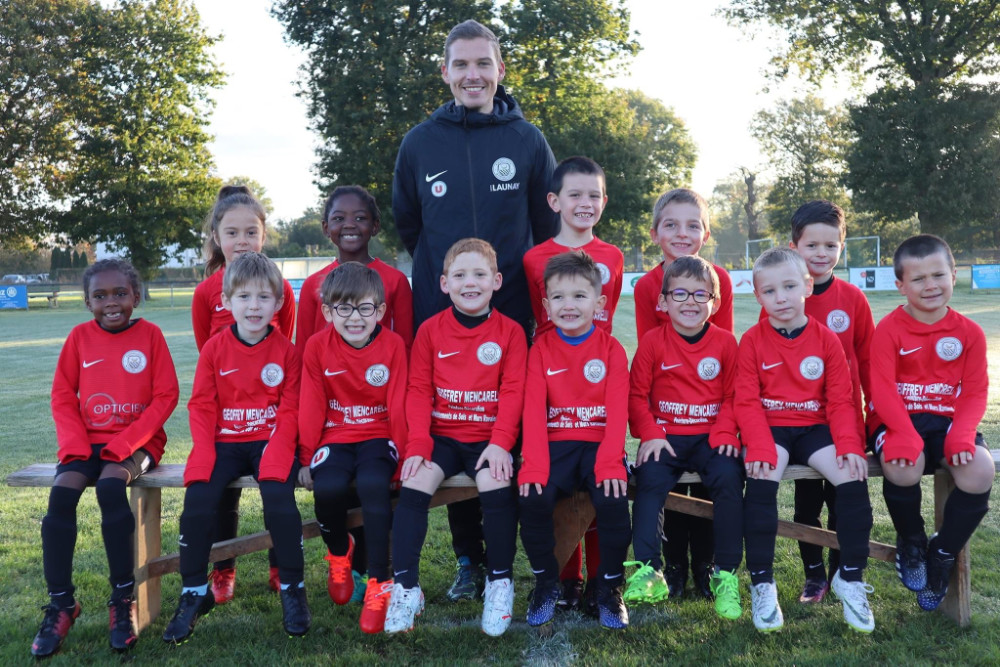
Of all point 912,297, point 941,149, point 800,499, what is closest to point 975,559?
point 800,499

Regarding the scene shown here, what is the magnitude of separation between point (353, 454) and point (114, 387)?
1.16m

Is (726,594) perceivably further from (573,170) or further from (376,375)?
(573,170)

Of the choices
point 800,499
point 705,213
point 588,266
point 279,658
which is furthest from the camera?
point 705,213

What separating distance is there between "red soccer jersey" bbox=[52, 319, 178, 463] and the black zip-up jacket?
130cm

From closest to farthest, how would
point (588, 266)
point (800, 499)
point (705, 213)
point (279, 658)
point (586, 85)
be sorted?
point (279, 658) → point (588, 266) → point (800, 499) → point (705, 213) → point (586, 85)

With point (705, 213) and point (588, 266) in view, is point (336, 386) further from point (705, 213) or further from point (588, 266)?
point (705, 213)

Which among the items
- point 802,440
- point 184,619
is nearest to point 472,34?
point 802,440

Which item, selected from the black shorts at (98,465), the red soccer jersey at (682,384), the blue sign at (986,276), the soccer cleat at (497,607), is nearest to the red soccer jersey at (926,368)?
the red soccer jersey at (682,384)

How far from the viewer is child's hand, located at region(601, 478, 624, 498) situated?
3.05 meters

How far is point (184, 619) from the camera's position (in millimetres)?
3098

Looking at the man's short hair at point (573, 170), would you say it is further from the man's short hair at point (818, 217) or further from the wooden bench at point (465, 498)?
the wooden bench at point (465, 498)

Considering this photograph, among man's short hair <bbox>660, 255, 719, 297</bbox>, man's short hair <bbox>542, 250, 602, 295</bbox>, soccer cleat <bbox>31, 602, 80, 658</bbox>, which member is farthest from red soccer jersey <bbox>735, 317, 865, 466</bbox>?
soccer cleat <bbox>31, 602, 80, 658</bbox>

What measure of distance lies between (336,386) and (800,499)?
2.26m

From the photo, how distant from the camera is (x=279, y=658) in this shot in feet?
9.94
